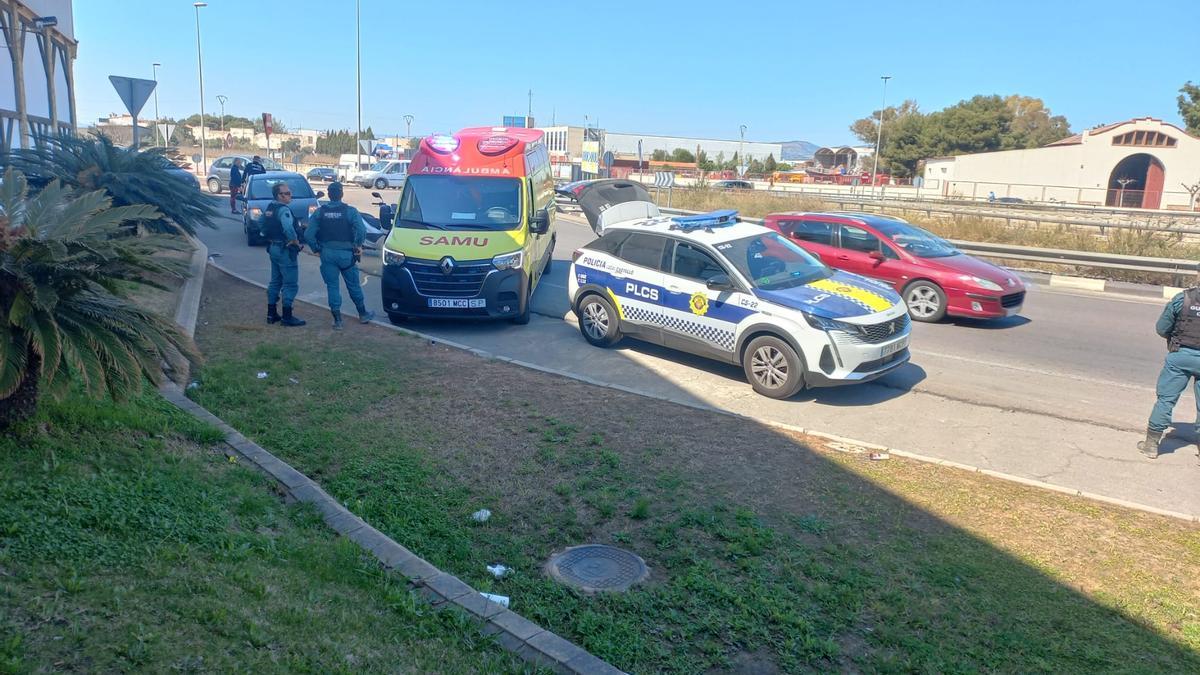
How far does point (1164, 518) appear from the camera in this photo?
602cm

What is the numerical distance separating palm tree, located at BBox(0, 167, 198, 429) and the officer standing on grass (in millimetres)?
7794

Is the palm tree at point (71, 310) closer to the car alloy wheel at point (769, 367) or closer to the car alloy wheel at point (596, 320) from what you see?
the car alloy wheel at point (769, 367)

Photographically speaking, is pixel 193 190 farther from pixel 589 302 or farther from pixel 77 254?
pixel 77 254

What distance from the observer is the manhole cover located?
4.98 m

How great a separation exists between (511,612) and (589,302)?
6879 mm

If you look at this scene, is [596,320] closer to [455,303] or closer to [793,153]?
[455,303]

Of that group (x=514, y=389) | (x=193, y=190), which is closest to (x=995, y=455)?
(x=514, y=389)

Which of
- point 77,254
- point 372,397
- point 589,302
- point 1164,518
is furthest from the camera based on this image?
point 589,302

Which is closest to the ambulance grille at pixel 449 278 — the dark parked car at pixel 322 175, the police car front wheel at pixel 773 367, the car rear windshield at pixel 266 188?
the police car front wheel at pixel 773 367

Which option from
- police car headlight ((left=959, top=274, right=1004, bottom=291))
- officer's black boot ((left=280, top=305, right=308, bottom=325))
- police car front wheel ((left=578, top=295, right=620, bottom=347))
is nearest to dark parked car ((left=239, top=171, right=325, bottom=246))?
officer's black boot ((left=280, top=305, right=308, bottom=325))

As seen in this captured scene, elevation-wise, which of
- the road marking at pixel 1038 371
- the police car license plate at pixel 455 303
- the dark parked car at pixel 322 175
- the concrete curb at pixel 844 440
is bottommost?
the concrete curb at pixel 844 440

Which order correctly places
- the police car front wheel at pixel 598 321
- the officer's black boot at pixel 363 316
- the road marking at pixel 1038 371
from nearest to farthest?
1. the road marking at pixel 1038 371
2. the police car front wheel at pixel 598 321
3. the officer's black boot at pixel 363 316

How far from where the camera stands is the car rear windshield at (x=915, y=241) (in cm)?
1318

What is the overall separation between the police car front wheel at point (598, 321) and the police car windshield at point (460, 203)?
197cm
